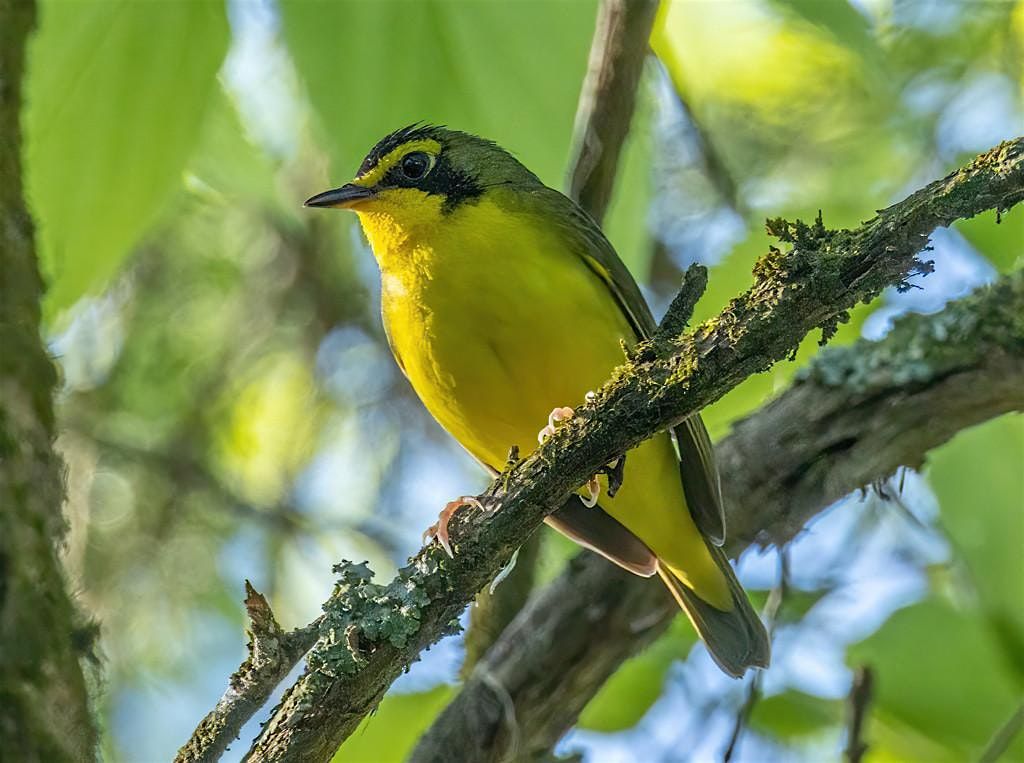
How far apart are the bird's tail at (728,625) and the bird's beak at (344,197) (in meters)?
1.52

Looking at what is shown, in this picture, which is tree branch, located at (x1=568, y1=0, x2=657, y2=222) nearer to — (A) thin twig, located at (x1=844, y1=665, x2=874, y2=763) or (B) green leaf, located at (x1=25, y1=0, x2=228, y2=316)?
(B) green leaf, located at (x1=25, y1=0, x2=228, y2=316)

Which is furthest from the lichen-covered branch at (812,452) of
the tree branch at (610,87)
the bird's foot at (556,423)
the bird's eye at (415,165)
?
the bird's eye at (415,165)

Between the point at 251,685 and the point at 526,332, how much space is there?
1517 millimetres

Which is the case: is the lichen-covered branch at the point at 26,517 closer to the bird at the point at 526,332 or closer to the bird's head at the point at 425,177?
the bird at the point at 526,332

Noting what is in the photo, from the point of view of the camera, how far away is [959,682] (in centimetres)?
356

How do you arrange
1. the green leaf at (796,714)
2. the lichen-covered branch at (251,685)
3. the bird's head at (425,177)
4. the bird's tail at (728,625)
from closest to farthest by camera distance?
1. the lichen-covered branch at (251,685)
2. the bird's head at (425,177)
3. the bird's tail at (728,625)
4. the green leaf at (796,714)

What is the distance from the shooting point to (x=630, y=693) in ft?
13.6

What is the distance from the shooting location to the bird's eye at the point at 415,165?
3994 millimetres

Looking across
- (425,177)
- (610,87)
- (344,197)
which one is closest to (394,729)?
(344,197)

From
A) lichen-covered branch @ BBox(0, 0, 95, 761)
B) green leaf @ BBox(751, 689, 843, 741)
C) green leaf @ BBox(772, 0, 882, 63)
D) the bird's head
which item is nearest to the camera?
lichen-covered branch @ BBox(0, 0, 95, 761)

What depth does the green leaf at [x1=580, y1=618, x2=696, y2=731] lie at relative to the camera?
4020 mm

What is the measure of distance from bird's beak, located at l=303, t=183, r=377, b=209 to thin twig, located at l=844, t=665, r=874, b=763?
6.46 ft

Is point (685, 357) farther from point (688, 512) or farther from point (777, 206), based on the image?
point (777, 206)

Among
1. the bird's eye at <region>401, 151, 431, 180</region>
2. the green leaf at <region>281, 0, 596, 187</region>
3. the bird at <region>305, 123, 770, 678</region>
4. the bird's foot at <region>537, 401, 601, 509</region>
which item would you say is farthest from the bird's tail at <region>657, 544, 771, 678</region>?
the green leaf at <region>281, 0, 596, 187</region>
